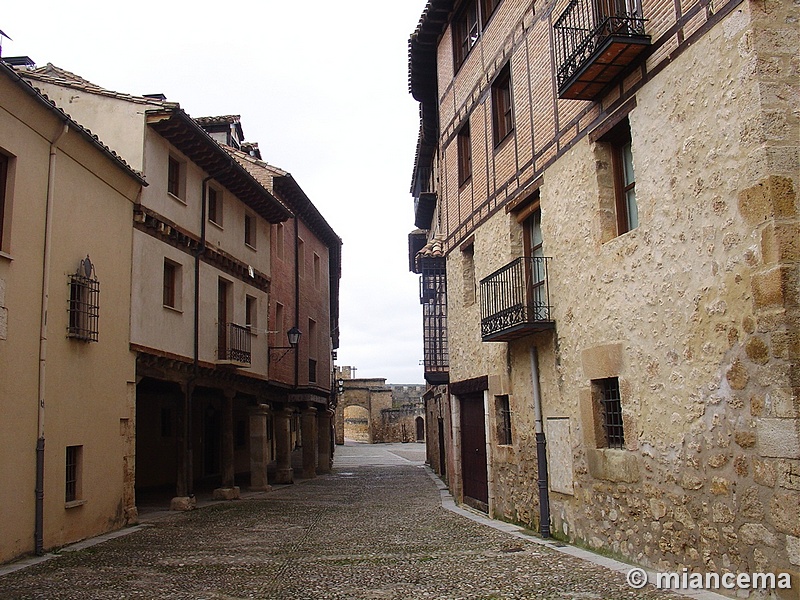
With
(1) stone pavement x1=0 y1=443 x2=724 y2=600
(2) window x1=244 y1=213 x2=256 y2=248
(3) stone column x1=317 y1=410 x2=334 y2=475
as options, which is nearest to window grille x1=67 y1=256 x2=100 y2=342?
(1) stone pavement x1=0 y1=443 x2=724 y2=600

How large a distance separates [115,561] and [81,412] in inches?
114

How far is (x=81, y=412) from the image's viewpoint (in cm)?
1127

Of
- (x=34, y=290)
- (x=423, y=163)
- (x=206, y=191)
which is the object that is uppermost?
(x=423, y=163)

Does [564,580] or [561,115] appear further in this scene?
[561,115]

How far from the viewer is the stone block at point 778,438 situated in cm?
526

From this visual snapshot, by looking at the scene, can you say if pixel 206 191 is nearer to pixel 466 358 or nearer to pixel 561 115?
pixel 466 358

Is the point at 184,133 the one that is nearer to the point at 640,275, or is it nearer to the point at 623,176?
the point at 623,176

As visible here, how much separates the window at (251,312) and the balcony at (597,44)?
1271 centimetres

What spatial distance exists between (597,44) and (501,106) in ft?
14.9

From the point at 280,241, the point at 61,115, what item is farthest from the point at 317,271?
the point at 61,115

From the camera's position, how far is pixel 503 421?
1205 cm

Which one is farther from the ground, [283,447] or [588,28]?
[588,28]

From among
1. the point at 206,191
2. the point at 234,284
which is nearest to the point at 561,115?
the point at 206,191

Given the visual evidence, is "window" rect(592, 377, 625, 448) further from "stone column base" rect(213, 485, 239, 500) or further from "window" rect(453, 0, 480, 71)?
"stone column base" rect(213, 485, 239, 500)
